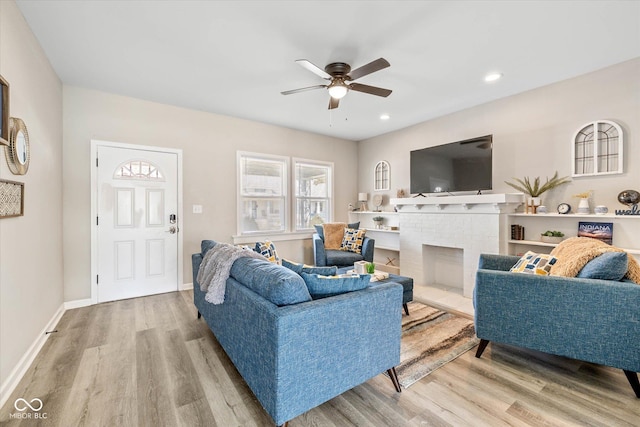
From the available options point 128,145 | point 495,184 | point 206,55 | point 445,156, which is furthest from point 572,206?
point 128,145

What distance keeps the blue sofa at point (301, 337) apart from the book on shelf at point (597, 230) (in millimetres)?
2658

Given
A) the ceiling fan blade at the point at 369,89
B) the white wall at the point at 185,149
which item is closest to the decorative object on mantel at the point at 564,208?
the ceiling fan blade at the point at 369,89

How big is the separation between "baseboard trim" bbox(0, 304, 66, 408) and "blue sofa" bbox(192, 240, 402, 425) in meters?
1.43

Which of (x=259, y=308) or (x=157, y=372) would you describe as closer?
(x=259, y=308)

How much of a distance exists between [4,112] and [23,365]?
1.77 meters

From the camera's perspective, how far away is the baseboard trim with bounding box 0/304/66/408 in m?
1.75

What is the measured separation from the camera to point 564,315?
1858mm

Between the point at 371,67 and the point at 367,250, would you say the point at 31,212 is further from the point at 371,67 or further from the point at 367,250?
the point at 367,250

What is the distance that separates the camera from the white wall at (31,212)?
6.02ft

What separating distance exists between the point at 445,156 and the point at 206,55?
3.39 m

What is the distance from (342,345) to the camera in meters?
1.54

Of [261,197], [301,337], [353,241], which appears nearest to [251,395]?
[301,337]

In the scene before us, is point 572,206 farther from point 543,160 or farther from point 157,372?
point 157,372

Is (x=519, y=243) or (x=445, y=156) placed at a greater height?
(x=445, y=156)
